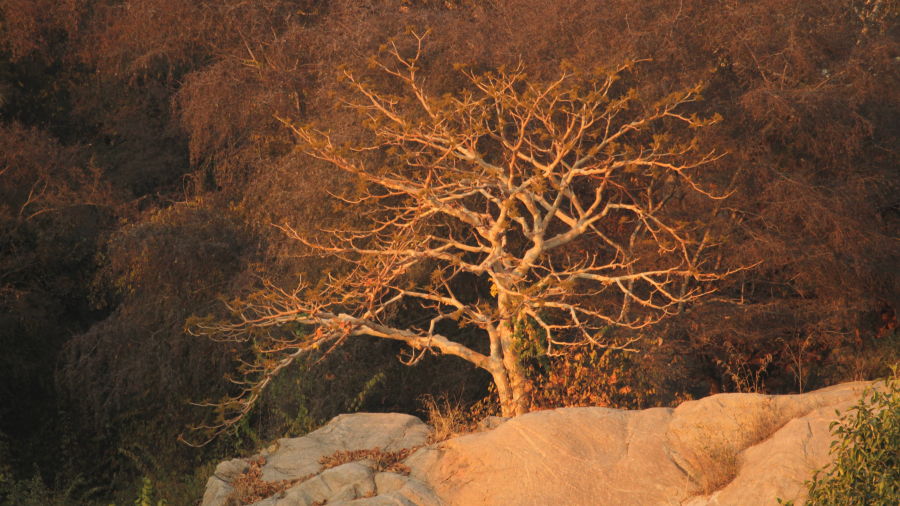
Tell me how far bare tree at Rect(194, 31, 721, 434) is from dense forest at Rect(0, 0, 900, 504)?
11 centimetres

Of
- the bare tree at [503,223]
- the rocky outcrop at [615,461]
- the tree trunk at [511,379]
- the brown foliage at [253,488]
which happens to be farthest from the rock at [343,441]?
the tree trunk at [511,379]

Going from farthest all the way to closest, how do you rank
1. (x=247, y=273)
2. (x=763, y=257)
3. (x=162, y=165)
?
(x=162, y=165) → (x=247, y=273) → (x=763, y=257)

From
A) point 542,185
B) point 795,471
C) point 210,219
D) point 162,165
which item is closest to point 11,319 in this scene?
point 210,219

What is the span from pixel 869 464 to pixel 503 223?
4.88m

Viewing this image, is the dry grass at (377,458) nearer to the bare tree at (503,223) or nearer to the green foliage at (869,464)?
the bare tree at (503,223)

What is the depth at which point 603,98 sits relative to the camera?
1052 cm

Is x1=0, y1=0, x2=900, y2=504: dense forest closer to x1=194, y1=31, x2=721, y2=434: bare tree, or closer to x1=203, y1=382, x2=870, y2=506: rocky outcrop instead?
x1=194, y1=31, x2=721, y2=434: bare tree

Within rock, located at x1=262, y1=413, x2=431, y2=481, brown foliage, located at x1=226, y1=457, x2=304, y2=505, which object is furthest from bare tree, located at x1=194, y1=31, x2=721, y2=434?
brown foliage, located at x1=226, y1=457, x2=304, y2=505

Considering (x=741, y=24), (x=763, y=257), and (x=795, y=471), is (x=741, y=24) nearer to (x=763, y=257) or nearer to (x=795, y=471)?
(x=763, y=257)

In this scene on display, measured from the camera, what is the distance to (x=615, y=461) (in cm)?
796

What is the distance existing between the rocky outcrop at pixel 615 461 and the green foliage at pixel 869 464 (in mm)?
654

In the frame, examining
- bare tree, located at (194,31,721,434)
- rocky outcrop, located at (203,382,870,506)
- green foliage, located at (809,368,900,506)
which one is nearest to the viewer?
green foliage, located at (809,368,900,506)

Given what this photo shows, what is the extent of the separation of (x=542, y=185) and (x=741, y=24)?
4.10 meters

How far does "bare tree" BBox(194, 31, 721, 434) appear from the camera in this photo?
10.4m
